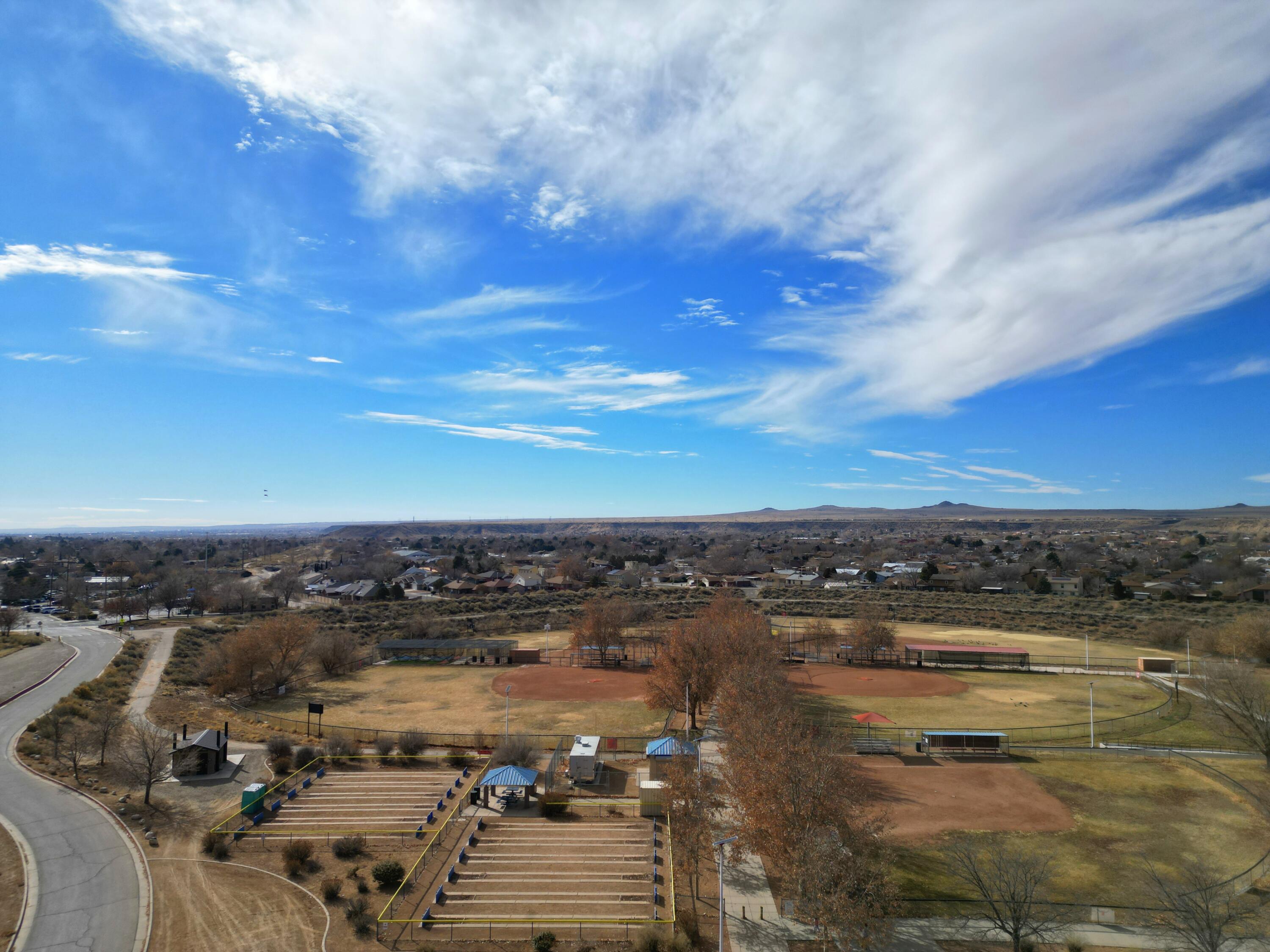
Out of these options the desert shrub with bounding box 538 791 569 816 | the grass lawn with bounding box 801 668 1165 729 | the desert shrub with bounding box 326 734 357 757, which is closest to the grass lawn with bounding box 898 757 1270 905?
the grass lawn with bounding box 801 668 1165 729

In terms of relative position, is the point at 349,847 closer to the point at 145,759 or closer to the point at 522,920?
the point at 522,920

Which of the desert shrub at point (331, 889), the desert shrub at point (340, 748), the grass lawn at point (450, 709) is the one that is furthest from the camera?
the grass lawn at point (450, 709)

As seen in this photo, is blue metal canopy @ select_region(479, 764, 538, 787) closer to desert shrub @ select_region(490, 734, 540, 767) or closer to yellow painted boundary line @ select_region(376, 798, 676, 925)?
desert shrub @ select_region(490, 734, 540, 767)

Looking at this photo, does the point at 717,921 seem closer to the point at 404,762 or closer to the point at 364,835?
the point at 364,835

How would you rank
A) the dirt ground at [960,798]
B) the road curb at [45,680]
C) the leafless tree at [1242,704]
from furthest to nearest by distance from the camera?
the road curb at [45,680]
the leafless tree at [1242,704]
the dirt ground at [960,798]

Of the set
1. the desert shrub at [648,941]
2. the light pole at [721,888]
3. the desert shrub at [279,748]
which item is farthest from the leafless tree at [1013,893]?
the desert shrub at [279,748]

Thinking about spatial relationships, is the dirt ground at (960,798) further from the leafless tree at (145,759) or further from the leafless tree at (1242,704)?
the leafless tree at (145,759)

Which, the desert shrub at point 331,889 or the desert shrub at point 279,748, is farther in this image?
the desert shrub at point 279,748
